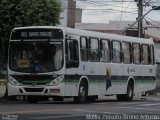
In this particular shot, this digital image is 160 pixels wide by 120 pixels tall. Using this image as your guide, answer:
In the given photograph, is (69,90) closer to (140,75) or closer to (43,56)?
(43,56)

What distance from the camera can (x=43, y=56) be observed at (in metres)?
24.4

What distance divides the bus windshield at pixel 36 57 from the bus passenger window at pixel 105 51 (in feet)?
12.0

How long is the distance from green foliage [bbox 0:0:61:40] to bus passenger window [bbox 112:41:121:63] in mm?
9637

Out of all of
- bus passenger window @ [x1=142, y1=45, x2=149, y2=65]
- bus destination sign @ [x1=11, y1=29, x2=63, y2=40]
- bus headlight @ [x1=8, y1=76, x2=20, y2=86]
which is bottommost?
bus headlight @ [x1=8, y1=76, x2=20, y2=86]

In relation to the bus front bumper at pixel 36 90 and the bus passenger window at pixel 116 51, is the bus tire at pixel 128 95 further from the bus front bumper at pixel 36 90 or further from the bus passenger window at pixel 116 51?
the bus front bumper at pixel 36 90

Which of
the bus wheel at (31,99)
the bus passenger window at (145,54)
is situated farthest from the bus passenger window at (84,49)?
the bus passenger window at (145,54)

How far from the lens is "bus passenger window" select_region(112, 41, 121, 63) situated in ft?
94.0

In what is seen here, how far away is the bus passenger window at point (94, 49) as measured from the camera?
2648cm

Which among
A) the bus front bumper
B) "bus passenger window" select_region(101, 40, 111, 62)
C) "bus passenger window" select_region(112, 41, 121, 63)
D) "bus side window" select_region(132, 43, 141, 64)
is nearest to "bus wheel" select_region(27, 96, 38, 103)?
the bus front bumper

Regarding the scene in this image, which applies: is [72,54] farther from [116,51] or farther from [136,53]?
[136,53]

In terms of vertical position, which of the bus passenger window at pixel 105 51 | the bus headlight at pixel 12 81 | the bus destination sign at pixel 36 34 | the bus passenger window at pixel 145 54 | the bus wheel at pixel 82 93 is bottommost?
the bus wheel at pixel 82 93

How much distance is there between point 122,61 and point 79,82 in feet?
16.0

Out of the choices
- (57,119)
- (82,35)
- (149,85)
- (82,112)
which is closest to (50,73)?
(82,35)

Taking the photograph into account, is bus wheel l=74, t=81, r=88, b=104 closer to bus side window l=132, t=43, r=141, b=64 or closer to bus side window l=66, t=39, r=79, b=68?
bus side window l=66, t=39, r=79, b=68
